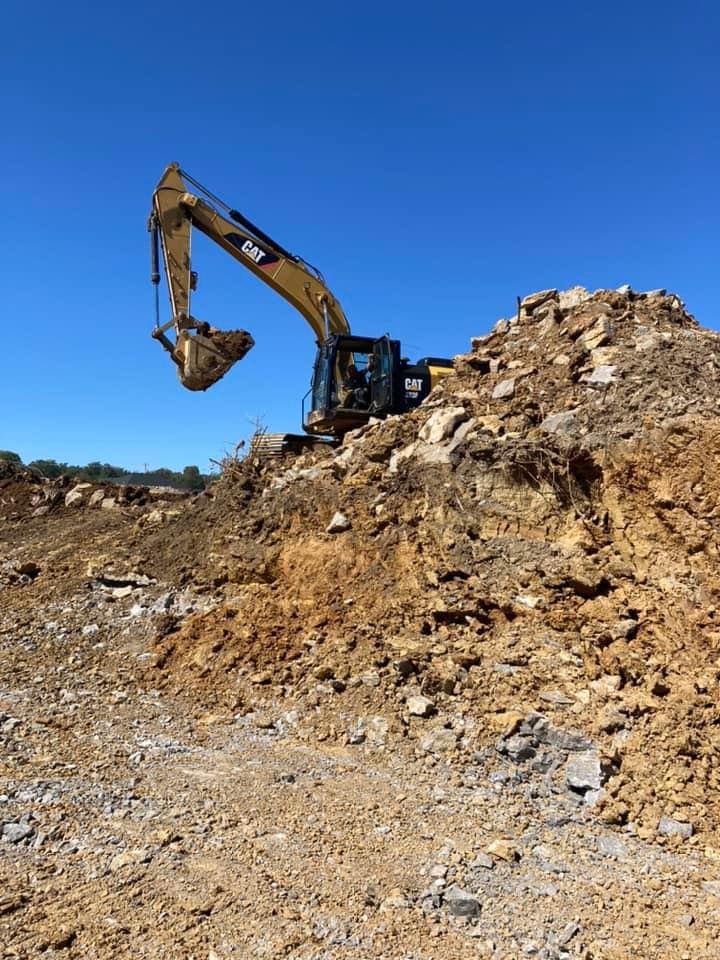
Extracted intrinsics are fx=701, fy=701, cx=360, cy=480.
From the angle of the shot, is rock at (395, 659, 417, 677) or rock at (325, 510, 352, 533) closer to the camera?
rock at (395, 659, 417, 677)

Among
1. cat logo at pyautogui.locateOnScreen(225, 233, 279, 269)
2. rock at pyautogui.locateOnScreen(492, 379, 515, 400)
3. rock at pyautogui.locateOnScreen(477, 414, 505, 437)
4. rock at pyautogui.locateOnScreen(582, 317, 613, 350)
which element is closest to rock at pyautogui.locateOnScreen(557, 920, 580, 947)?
Answer: rock at pyautogui.locateOnScreen(477, 414, 505, 437)

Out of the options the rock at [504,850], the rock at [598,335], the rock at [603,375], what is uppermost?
the rock at [598,335]

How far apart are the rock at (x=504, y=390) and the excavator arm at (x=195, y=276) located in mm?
4609

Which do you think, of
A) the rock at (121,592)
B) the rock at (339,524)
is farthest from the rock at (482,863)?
the rock at (121,592)

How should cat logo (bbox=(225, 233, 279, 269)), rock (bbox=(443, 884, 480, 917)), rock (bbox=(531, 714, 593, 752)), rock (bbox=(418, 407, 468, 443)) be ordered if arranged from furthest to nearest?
1. cat logo (bbox=(225, 233, 279, 269))
2. rock (bbox=(418, 407, 468, 443))
3. rock (bbox=(531, 714, 593, 752))
4. rock (bbox=(443, 884, 480, 917))

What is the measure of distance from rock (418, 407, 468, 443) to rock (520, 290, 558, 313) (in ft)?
7.47

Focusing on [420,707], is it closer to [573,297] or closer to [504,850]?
[504,850]

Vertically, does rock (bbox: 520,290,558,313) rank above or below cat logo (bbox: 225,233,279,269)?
below

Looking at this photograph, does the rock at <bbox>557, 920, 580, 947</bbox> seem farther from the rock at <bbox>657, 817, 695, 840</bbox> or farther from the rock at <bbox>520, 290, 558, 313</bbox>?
the rock at <bbox>520, 290, 558, 313</bbox>

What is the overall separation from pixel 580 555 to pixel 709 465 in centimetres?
Answer: 125

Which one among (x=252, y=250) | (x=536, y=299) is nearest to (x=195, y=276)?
(x=252, y=250)

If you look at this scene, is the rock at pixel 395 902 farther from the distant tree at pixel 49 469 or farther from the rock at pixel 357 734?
the distant tree at pixel 49 469

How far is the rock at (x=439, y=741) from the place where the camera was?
15.8 feet

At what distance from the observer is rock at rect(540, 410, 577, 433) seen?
21.4ft
